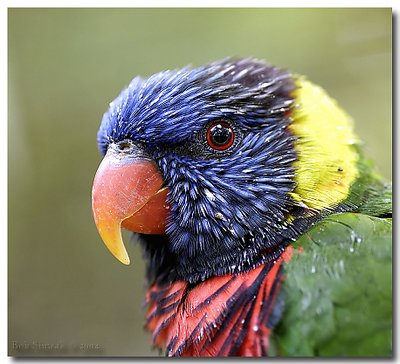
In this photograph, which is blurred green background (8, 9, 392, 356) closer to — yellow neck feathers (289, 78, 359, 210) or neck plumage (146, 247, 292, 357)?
yellow neck feathers (289, 78, 359, 210)

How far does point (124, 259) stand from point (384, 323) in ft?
2.69

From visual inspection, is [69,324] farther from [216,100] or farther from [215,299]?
[216,100]

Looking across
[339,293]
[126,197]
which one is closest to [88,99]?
[126,197]

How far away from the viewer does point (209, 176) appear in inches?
56.8

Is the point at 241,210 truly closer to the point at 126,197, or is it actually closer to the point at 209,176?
the point at 209,176

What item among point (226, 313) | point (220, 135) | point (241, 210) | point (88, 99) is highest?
point (88, 99)

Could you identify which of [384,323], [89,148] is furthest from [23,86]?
[384,323]

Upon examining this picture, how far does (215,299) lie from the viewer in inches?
55.7

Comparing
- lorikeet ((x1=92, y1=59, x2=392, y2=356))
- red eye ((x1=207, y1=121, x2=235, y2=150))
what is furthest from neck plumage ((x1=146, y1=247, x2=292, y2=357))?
red eye ((x1=207, y1=121, x2=235, y2=150))

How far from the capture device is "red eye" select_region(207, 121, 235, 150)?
4.73 feet

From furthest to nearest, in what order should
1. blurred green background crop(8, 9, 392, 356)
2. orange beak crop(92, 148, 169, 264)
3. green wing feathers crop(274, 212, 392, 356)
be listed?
blurred green background crop(8, 9, 392, 356)
orange beak crop(92, 148, 169, 264)
green wing feathers crop(274, 212, 392, 356)

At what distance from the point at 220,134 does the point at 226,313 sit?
556 mm

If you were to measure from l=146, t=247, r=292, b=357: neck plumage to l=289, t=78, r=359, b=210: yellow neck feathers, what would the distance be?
228 mm

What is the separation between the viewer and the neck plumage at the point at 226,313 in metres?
1.30
